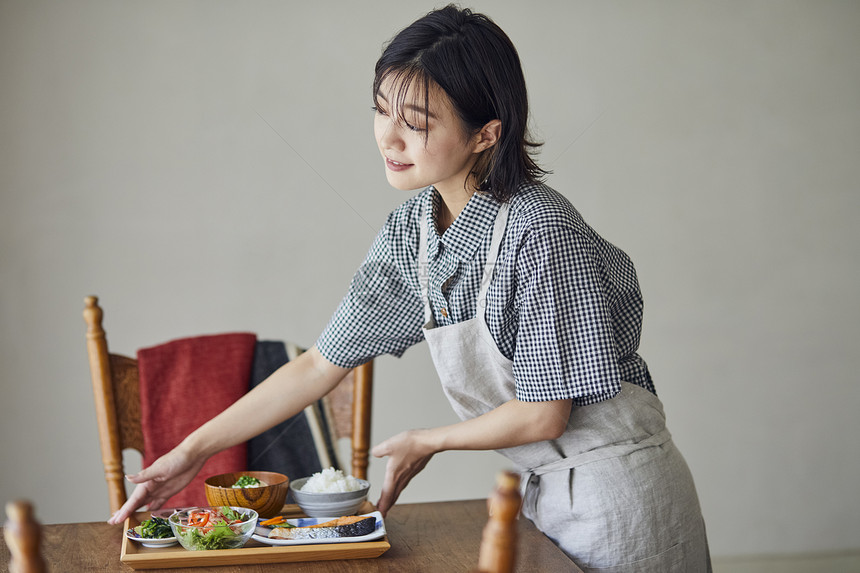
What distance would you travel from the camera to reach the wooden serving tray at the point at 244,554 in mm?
986

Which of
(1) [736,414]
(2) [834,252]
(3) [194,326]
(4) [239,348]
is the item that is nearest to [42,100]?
(3) [194,326]

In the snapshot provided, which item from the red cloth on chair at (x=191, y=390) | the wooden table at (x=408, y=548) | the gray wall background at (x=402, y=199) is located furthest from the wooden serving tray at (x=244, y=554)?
the gray wall background at (x=402, y=199)

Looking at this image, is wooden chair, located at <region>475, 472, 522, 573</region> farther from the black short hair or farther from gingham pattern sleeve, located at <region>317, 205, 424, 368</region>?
gingham pattern sleeve, located at <region>317, 205, 424, 368</region>

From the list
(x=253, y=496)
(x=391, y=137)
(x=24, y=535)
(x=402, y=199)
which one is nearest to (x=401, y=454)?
(x=253, y=496)

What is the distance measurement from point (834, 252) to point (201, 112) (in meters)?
2.18

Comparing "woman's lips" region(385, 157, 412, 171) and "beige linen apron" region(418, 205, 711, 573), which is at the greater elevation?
"woman's lips" region(385, 157, 412, 171)

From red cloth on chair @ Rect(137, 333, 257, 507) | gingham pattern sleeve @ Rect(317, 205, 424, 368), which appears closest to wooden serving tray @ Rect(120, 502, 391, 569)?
gingham pattern sleeve @ Rect(317, 205, 424, 368)

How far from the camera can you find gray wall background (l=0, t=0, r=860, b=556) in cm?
225

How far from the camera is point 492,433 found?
3.59ft

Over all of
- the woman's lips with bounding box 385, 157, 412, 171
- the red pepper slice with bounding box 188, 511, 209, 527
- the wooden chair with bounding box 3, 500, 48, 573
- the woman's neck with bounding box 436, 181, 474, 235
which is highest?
the woman's lips with bounding box 385, 157, 412, 171

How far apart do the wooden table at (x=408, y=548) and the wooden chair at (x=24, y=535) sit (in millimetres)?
542

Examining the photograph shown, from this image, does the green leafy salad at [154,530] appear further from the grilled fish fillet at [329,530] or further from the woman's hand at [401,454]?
the woman's hand at [401,454]

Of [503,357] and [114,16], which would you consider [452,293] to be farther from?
[114,16]

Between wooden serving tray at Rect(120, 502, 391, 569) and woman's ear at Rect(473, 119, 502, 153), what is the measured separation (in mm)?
563
